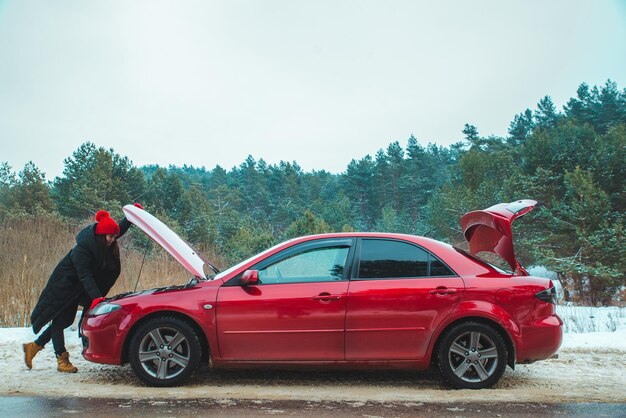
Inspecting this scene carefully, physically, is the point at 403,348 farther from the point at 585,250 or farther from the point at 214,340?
the point at 585,250

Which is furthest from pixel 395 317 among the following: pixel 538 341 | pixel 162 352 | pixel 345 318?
pixel 162 352

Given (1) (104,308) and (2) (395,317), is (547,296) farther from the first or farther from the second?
(1) (104,308)

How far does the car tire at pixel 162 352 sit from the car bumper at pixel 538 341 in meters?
3.17

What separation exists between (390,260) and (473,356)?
122 centimetres

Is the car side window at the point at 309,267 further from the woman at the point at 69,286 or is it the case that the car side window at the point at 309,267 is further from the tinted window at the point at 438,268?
the woman at the point at 69,286

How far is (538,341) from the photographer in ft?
18.4

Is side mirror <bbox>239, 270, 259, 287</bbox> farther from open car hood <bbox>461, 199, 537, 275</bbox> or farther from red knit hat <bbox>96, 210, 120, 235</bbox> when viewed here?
open car hood <bbox>461, 199, 537, 275</bbox>

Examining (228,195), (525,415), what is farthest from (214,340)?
(228,195)

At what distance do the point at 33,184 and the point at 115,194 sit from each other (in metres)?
5.77

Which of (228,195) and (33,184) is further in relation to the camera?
(228,195)

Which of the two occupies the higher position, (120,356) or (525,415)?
(120,356)

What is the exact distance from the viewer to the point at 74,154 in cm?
4581

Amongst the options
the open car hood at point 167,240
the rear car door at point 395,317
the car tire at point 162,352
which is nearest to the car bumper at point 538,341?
the rear car door at point 395,317

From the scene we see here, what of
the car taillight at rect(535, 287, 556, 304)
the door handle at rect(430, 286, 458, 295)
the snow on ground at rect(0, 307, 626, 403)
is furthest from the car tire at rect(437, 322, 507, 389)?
the car taillight at rect(535, 287, 556, 304)
